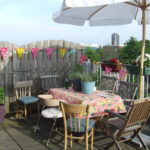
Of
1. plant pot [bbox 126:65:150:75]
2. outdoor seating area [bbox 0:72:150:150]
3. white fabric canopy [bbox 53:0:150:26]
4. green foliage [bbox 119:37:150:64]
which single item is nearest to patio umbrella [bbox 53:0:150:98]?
white fabric canopy [bbox 53:0:150:26]

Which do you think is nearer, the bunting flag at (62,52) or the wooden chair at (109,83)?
the wooden chair at (109,83)

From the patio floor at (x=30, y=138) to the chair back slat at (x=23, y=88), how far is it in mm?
780

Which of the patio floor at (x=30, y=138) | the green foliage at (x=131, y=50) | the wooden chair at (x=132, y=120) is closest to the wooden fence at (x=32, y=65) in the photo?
the patio floor at (x=30, y=138)

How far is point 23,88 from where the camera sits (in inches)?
218

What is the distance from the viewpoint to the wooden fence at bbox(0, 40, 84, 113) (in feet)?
17.0

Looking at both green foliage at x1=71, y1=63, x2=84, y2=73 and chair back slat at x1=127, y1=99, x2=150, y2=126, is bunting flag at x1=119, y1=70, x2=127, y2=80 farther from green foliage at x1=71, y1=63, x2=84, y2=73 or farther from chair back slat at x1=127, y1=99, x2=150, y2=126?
chair back slat at x1=127, y1=99, x2=150, y2=126

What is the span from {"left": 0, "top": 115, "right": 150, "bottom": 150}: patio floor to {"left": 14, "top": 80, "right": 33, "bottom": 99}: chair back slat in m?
0.78

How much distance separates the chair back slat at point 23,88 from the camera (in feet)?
16.5

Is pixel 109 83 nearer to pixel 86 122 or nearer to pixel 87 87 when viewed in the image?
pixel 87 87

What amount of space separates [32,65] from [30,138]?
2.25 metres

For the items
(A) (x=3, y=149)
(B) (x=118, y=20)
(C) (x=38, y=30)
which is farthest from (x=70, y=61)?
(A) (x=3, y=149)

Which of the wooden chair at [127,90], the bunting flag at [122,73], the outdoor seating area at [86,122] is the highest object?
the bunting flag at [122,73]

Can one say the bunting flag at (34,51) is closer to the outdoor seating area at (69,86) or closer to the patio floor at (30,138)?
the outdoor seating area at (69,86)

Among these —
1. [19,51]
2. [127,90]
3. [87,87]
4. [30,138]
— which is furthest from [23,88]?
[127,90]
